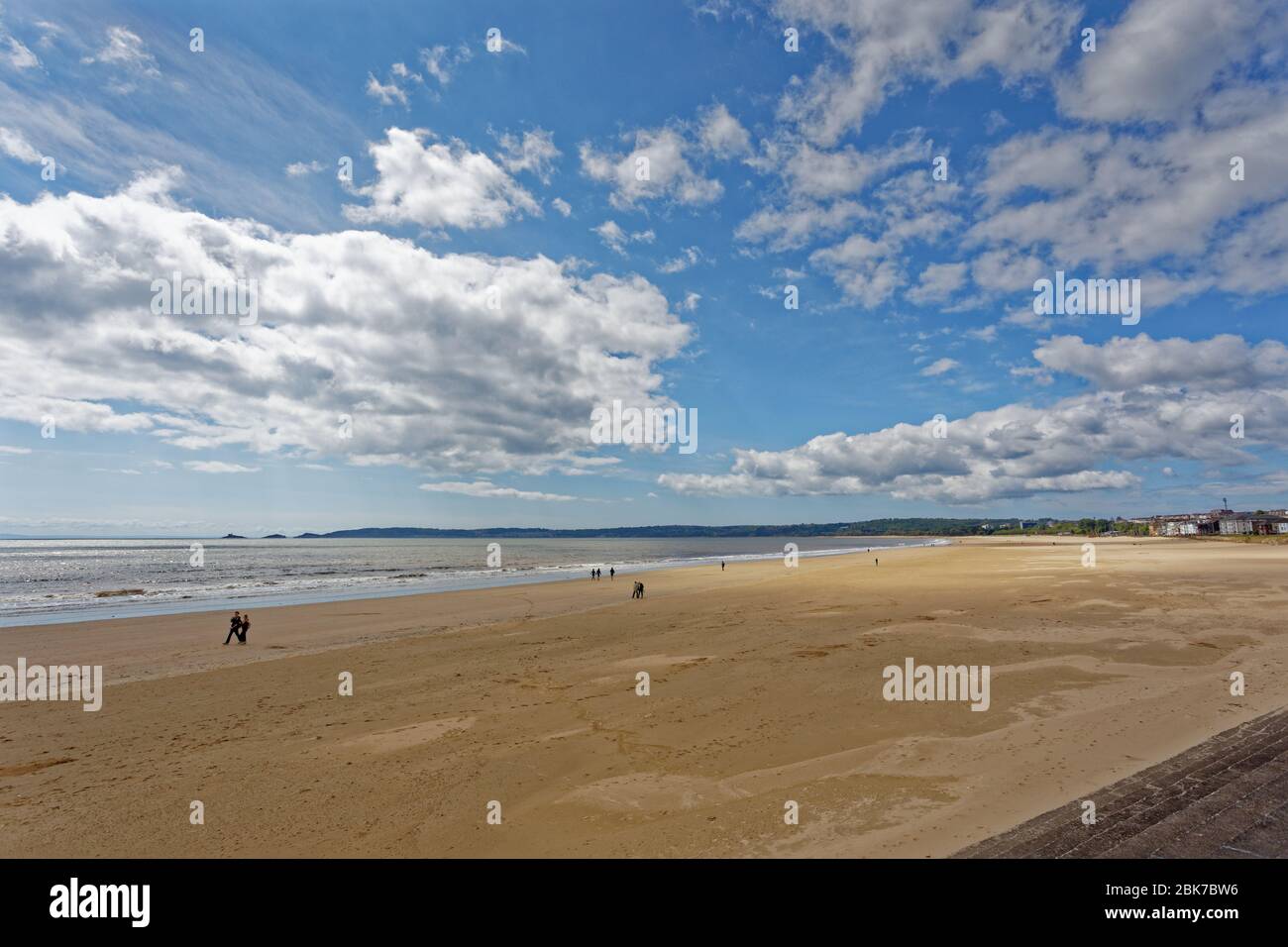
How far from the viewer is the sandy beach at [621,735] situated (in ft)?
25.6

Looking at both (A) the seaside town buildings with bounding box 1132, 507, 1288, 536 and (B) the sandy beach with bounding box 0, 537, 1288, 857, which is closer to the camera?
(B) the sandy beach with bounding box 0, 537, 1288, 857

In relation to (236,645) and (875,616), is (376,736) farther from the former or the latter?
(875,616)

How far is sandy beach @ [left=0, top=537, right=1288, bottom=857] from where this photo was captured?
780cm

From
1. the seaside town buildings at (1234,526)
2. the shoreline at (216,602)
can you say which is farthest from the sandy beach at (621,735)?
the seaside town buildings at (1234,526)

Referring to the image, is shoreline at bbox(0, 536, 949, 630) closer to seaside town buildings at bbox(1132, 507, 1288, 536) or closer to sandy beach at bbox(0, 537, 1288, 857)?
sandy beach at bbox(0, 537, 1288, 857)

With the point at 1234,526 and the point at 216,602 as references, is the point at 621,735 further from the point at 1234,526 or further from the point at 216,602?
the point at 1234,526

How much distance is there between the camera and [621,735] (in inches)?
452

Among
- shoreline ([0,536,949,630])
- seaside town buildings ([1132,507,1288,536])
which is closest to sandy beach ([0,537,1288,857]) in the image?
shoreline ([0,536,949,630])

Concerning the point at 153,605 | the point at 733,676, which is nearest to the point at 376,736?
the point at 733,676

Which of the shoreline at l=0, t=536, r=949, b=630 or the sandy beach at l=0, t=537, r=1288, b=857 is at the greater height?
the sandy beach at l=0, t=537, r=1288, b=857

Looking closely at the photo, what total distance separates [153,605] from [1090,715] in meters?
52.6

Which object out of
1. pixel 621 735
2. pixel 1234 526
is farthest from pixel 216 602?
pixel 1234 526
